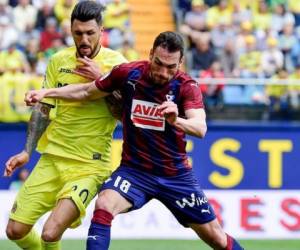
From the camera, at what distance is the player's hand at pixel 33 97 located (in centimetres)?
778

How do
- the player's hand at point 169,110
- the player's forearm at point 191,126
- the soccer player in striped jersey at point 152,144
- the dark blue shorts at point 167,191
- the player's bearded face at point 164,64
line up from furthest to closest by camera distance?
the dark blue shorts at point 167,191
the soccer player in striped jersey at point 152,144
the player's bearded face at point 164,64
the player's forearm at point 191,126
the player's hand at point 169,110

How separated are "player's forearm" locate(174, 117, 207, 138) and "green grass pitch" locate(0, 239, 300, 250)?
388 cm

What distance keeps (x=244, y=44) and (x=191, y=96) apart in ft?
32.7

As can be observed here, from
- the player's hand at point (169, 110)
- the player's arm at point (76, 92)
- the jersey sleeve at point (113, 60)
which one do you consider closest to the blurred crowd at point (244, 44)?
the jersey sleeve at point (113, 60)

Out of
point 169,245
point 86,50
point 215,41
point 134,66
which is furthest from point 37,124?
point 215,41

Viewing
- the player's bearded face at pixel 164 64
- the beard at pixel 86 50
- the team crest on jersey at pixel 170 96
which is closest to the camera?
the player's bearded face at pixel 164 64

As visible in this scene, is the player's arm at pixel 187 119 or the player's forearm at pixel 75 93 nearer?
the player's arm at pixel 187 119

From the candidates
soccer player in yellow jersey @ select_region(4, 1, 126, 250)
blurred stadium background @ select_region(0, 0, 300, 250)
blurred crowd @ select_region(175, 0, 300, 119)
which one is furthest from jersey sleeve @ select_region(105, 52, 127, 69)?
blurred crowd @ select_region(175, 0, 300, 119)

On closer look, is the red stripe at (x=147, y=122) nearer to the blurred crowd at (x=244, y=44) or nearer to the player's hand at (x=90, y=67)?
the player's hand at (x=90, y=67)

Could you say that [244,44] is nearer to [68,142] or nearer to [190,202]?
[68,142]

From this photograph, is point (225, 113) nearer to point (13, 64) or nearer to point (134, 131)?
point (13, 64)

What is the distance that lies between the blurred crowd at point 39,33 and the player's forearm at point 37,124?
667 cm

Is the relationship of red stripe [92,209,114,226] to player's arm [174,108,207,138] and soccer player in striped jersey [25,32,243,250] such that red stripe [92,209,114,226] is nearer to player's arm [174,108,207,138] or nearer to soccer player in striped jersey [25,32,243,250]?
soccer player in striped jersey [25,32,243,250]

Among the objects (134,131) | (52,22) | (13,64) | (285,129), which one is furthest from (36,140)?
(52,22)
